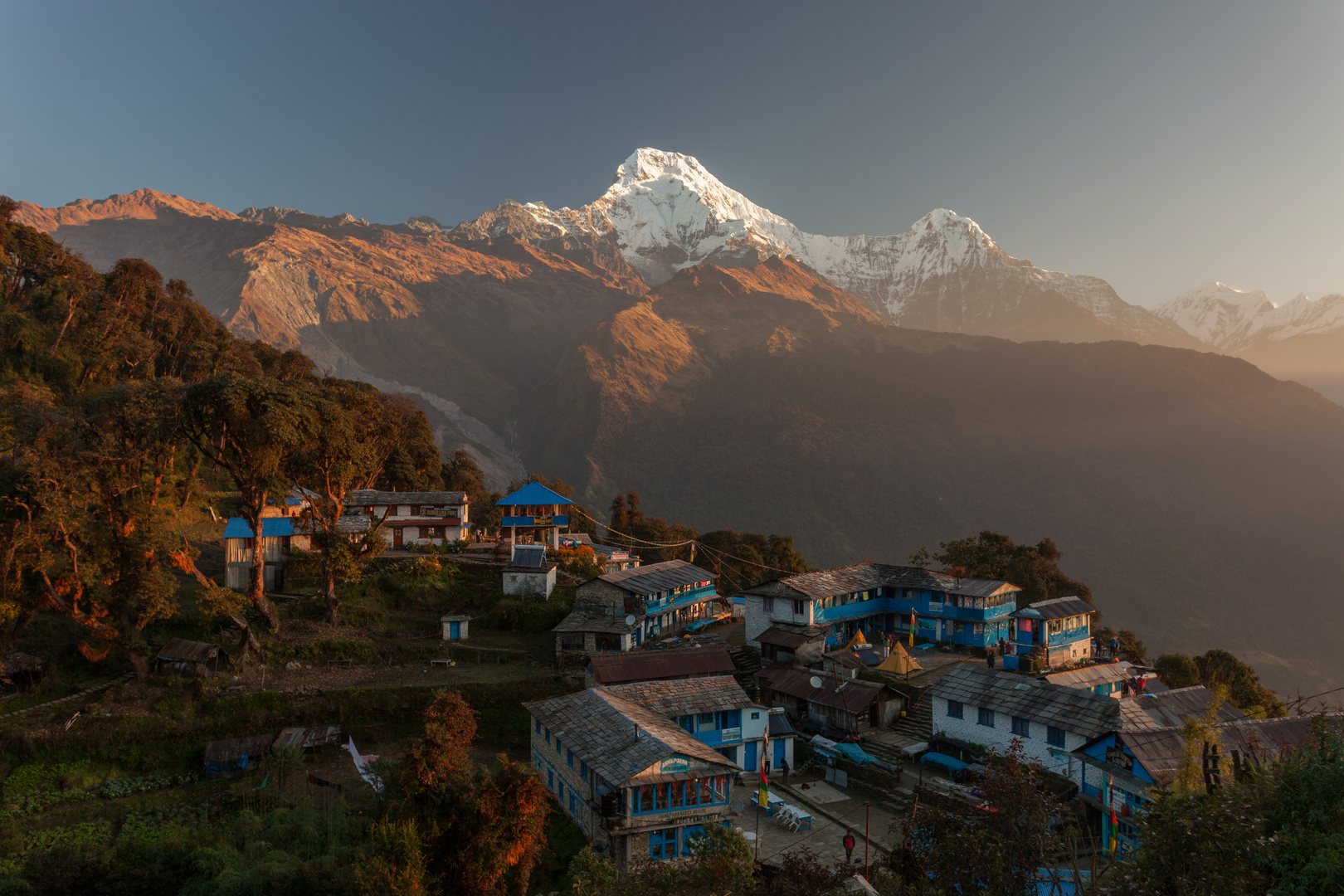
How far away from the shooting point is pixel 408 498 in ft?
172

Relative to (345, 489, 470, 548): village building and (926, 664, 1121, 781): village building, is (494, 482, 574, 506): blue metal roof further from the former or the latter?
(926, 664, 1121, 781): village building

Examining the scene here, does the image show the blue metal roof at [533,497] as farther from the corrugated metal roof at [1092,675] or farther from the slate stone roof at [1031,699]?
the corrugated metal roof at [1092,675]

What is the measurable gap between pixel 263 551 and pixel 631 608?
21.7 meters

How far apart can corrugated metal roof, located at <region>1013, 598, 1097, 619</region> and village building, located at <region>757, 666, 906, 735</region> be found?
497 inches

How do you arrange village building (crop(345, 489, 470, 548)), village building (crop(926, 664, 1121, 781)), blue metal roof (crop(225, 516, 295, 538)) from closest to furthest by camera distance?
village building (crop(926, 664, 1121, 781)) < blue metal roof (crop(225, 516, 295, 538)) < village building (crop(345, 489, 470, 548))

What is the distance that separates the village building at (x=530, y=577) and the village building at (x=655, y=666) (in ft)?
30.7

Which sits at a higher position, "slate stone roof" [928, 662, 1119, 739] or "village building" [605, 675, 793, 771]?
"slate stone roof" [928, 662, 1119, 739]

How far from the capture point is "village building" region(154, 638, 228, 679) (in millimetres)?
30484

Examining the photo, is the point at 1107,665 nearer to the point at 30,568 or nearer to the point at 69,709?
the point at 69,709

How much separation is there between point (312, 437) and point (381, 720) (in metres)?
13.9

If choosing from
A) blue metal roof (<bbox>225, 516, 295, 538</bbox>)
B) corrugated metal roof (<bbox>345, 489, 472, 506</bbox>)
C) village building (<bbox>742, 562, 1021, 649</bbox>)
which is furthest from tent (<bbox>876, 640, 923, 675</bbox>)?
blue metal roof (<bbox>225, 516, 295, 538</bbox>)

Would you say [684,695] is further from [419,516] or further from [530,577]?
[419,516]

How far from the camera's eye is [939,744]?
94.6 feet

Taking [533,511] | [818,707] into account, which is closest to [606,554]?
[533,511]
